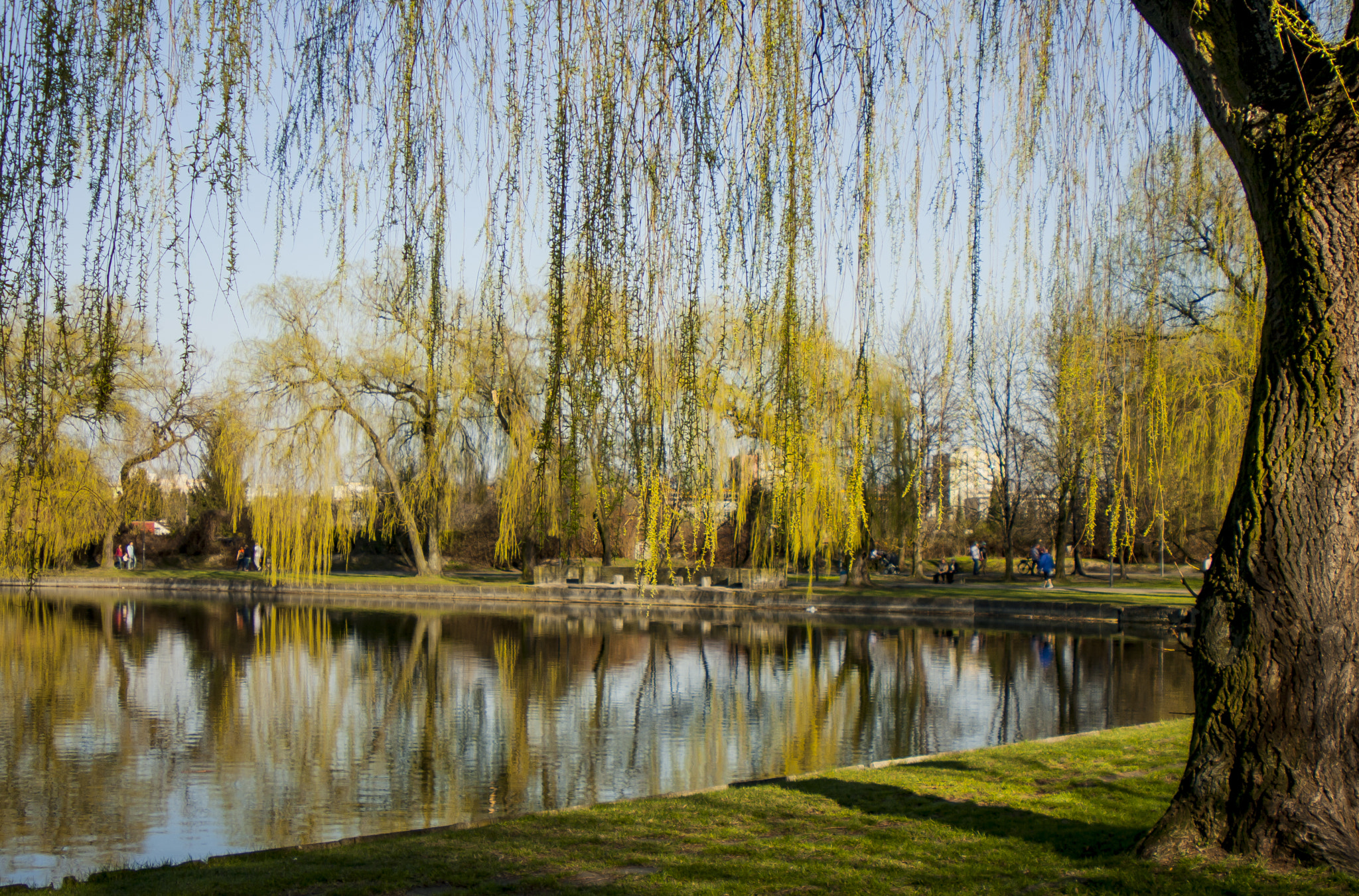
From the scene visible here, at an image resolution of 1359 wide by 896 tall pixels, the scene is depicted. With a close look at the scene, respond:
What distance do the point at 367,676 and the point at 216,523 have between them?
2828 cm

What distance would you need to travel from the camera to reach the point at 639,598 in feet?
78.8

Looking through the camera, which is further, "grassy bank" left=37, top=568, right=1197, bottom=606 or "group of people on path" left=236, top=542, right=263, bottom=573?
"group of people on path" left=236, top=542, right=263, bottom=573

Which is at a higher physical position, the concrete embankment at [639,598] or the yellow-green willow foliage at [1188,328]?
the yellow-green willow foliage at [1188,328]

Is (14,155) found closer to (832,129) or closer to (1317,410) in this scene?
(832,129)

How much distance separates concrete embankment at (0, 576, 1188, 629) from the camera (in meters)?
21.1

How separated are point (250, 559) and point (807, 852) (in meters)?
33.9

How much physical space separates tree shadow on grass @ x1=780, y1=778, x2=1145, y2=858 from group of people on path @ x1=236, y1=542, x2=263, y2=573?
99.0ft

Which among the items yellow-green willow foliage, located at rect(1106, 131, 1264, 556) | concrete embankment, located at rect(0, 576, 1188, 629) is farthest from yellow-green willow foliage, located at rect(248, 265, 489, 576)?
yellow-green willow foliage, located at rect(1106, 131, 1264, 556)

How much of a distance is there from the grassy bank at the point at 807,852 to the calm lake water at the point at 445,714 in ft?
5.05

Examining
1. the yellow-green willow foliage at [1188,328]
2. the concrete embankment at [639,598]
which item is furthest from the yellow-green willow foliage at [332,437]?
the yellow-green willow foliage at [1188,328]

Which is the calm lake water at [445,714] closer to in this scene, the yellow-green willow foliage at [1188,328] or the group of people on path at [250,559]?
the yellow-green willow foliage at [1188,328]

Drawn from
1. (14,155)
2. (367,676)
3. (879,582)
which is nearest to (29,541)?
(14,155)

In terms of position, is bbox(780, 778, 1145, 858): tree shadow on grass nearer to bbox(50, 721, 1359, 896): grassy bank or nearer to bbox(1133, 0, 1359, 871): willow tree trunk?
bbox(50, 721, 1359, 896): grassy bank

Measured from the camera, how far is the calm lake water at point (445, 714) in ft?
23.8
